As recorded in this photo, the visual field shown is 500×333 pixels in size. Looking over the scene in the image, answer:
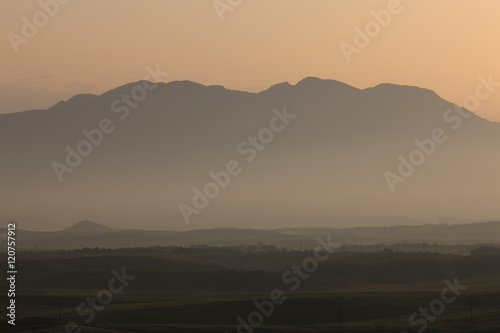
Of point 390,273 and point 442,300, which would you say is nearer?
point 442,300

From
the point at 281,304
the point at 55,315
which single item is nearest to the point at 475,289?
the point at 281,304

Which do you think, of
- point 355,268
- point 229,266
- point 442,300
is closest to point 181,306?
point 442,300

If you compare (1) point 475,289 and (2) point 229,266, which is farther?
(2) point 229,266

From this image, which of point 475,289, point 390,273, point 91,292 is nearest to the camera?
point 475,289

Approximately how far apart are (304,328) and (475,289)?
33.2m

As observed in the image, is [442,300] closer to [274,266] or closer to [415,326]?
[415,326]

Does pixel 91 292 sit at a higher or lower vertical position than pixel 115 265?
lower

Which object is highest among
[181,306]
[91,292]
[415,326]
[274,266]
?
[274,266]

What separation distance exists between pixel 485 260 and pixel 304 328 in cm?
6710

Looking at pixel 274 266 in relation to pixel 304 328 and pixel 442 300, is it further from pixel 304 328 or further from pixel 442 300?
pixel 304 328

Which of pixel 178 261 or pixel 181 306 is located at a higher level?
pixel 178 261

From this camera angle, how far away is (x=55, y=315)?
82.3 meters

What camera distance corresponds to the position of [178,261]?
14650cm

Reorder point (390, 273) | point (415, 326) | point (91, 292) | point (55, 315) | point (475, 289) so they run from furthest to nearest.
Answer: point (390, 273), point (91, 292), point (475, 289), point (55, 315), point (415, 326)
